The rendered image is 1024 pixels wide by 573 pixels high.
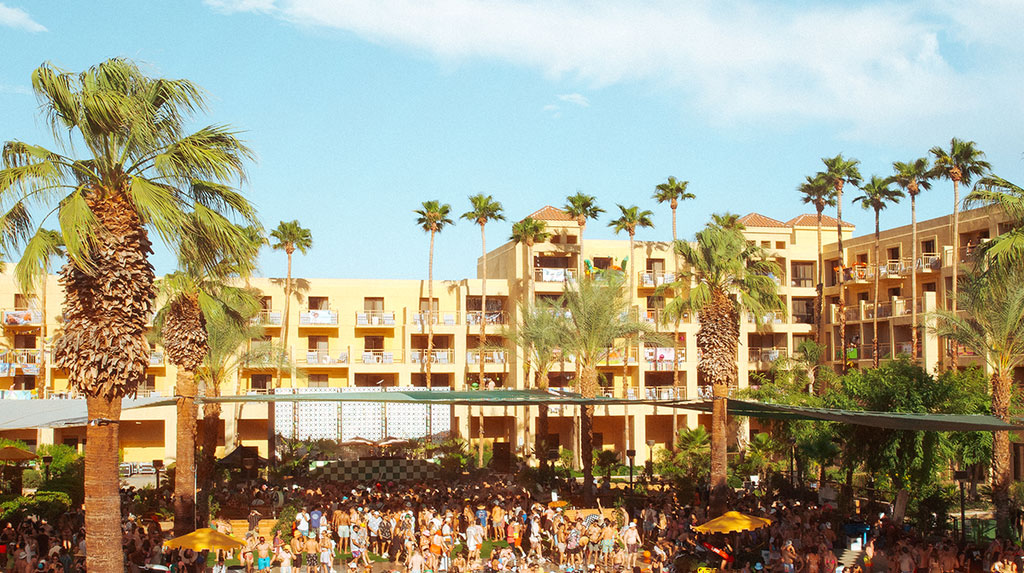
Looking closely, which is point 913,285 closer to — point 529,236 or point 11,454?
point 529,236

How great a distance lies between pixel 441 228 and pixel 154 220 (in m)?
37.5

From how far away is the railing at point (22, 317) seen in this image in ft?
148

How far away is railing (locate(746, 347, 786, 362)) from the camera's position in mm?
51594

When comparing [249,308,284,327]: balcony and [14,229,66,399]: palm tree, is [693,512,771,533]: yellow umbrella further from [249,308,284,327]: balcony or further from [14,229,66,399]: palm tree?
[249,308,284,327]: balcony

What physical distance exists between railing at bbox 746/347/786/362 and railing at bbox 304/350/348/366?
22.1 m

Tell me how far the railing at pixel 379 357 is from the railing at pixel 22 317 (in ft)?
51.4

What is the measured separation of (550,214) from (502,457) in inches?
552

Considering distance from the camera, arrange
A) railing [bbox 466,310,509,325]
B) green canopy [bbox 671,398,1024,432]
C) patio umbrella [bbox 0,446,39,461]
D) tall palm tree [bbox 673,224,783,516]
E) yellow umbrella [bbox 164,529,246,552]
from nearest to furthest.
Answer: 1. yellow umbrella [bbox 164,529,246,552]
2. green canopy [bbox 671,398,1024,432]
3. tall palm tree [bbox 673,224,783,516]
4. patio umbrella [bbox 0,446,39,461]
5. railing [bbox 466,310,509,325]

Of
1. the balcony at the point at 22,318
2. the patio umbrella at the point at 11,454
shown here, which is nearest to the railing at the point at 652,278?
the balcony at the point at 22,318

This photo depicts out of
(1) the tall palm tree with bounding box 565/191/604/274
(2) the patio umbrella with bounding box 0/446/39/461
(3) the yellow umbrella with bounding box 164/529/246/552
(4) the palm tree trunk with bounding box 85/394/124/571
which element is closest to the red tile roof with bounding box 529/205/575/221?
(1) the tall palm tree with bounding box 565/191/604/274

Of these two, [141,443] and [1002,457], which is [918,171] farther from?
[141,443]

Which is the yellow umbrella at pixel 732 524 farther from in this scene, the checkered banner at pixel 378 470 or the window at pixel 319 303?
the window at pixel 319 303

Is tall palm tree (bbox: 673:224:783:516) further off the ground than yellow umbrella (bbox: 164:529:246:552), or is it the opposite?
tall palm tree (bbox: 673:224:783:516)

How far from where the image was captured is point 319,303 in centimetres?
5044
